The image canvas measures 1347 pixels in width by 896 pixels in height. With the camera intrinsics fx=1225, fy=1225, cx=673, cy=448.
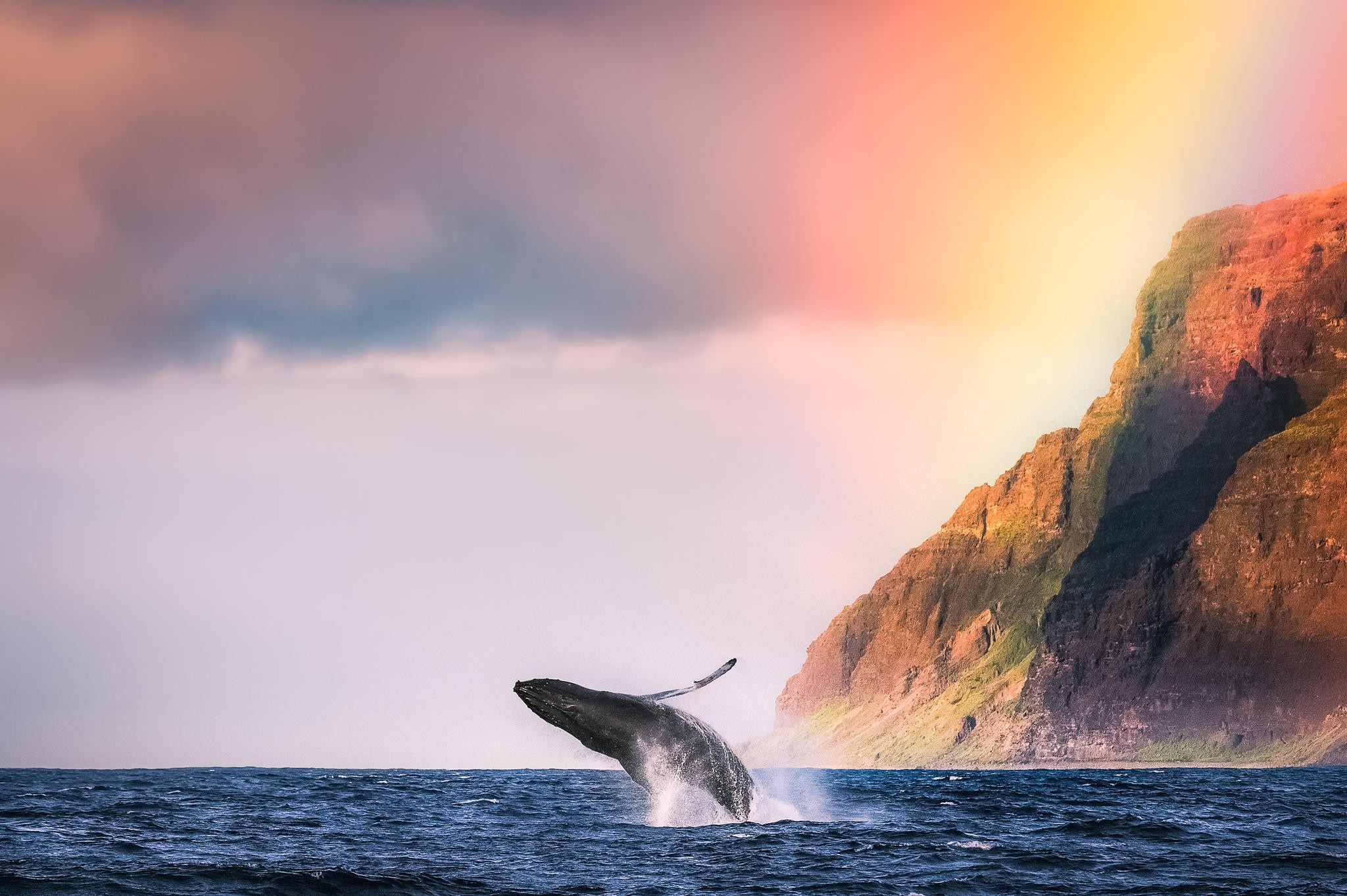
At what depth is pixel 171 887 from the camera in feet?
79.5

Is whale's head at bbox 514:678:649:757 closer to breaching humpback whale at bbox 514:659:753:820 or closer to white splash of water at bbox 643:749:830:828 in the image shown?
breaching humpback whale at bbox 514:659:753:820

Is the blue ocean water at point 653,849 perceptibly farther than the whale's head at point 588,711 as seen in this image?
No

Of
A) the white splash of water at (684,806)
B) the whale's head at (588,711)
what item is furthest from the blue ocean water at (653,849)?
the whale's head at (588,711)

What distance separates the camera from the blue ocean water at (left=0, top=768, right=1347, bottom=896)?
24609mm

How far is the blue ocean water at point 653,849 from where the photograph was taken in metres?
24.6

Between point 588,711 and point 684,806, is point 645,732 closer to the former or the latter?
point 588,711

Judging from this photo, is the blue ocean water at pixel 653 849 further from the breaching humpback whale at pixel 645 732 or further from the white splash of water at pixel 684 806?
the breaching humpback whale at pixel 645 732

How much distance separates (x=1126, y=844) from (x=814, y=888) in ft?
40.4

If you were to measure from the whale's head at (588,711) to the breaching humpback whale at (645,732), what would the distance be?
2 centimetres

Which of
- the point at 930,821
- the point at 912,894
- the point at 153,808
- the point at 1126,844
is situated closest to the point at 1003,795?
the point at 930,821

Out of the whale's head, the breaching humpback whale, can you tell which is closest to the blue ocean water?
the breaching humpback whale

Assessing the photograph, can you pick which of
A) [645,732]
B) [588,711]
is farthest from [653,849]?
[588,711]

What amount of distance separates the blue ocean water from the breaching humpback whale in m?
1.60

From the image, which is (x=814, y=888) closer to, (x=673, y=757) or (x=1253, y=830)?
(x=673, y=757)
